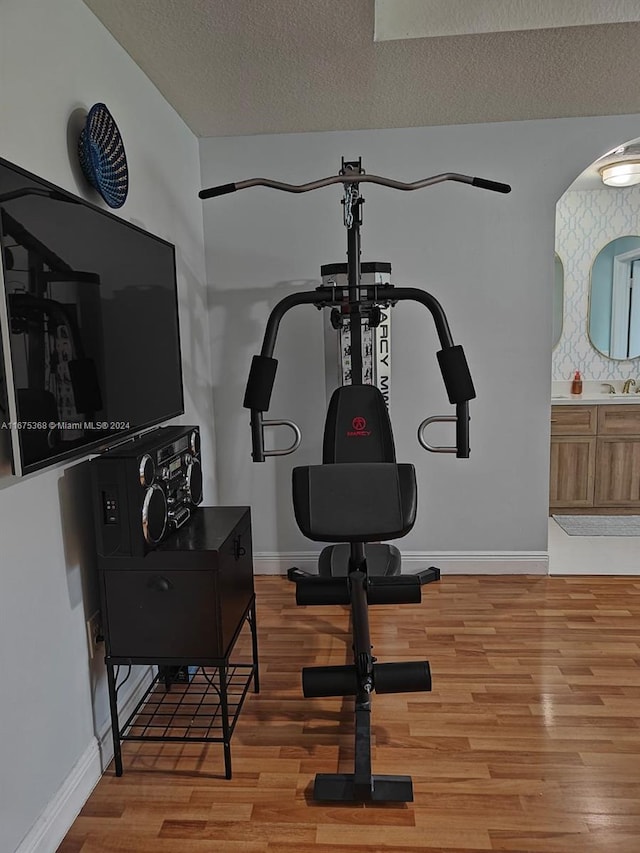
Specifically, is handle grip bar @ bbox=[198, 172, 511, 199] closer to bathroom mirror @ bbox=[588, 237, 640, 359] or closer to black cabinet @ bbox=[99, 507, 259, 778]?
black cabinet @ bbox=[99, 507, 259, 778]

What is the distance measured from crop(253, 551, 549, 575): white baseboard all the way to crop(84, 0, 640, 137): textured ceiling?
2.29 metres

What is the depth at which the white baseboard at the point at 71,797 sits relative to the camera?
5.16 feet

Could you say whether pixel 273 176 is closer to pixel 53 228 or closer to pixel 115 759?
pixel 53 228

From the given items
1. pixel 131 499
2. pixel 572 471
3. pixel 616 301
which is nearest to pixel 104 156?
pixel 131 499

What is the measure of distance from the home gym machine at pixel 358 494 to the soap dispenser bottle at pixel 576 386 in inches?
100

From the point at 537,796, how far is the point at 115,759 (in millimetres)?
1267

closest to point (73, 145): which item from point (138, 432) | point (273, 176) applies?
point (138, 432)

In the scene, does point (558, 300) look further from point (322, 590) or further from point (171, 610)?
point (171, 610)

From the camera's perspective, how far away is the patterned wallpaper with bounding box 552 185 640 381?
185 inches

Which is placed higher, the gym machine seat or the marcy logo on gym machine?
the marcy logo on gym machine

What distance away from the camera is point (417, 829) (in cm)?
169

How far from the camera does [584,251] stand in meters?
4.77

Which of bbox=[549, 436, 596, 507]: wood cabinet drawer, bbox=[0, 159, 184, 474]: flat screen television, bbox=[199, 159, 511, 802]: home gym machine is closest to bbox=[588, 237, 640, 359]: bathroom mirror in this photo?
bbox=[549, 436, 596, 507]: wood cabinet drawer

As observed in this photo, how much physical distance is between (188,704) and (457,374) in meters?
1.58
